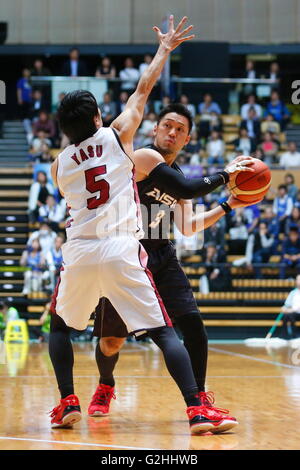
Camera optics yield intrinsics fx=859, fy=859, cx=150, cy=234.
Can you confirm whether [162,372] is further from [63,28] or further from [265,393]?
[63,28]

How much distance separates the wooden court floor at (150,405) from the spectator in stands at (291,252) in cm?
502

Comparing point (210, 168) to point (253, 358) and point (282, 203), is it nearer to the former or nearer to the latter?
point (282, 203)

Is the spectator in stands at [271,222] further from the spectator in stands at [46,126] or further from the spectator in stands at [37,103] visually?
the spectator in stands at [37,103]

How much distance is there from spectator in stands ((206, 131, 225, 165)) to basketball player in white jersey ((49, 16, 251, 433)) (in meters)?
12.9

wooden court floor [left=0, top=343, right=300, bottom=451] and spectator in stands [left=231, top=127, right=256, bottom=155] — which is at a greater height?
spectator in stands [left=231, top=127, right=256, bottom=155]

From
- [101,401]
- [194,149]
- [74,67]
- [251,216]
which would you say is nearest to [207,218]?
[101,401]

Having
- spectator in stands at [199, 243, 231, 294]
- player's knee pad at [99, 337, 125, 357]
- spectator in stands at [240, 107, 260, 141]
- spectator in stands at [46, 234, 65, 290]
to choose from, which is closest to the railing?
spectator in stands at [240, 107, 260, 141]

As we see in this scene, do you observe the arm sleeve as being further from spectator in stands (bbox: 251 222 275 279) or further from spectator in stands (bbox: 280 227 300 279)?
spectator in stands (bbox: 251 222 275 279)

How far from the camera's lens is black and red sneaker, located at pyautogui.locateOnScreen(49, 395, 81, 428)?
4.95 metres

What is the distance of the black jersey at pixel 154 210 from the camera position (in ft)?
17.9

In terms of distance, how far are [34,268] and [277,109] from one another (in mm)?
7471

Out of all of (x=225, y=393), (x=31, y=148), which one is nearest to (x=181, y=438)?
(x=225, y=393)

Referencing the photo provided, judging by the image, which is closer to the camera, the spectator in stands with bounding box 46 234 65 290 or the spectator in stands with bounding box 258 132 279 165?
the spectator in stands with bounding box 46 234 65 290

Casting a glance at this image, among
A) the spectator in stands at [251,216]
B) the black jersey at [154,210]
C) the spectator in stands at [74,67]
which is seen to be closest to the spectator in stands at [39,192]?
the spectator in stands at [251,216]
